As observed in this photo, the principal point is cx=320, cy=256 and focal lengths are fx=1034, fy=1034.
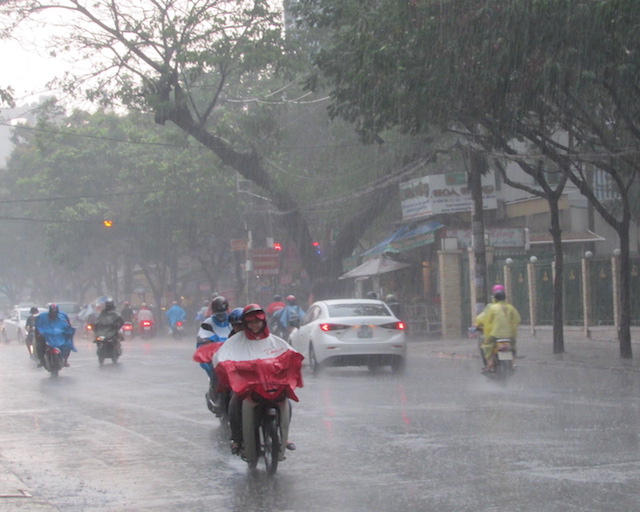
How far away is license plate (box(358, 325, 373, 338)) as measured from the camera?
1997 centimetres

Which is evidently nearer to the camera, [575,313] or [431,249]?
[575,313]

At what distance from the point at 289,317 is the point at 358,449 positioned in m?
17.3

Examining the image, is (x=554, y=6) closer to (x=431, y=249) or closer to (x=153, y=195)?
(x=431, y=249)

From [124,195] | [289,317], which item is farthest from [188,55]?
[124,195]

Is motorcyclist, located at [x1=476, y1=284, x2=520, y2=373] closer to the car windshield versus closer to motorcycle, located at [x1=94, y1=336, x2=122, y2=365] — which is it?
the car windshield

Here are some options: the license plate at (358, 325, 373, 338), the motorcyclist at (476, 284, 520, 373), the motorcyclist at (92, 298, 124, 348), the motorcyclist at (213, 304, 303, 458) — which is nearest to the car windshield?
the license plate at (358, 325, 373, 338)

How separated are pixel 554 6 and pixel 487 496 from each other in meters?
9.72

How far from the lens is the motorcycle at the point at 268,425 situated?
859 centimetres

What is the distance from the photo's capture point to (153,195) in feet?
153

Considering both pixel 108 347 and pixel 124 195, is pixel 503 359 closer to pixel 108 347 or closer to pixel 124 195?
pixel 108 347

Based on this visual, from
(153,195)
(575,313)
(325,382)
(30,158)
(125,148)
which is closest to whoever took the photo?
(325,382)

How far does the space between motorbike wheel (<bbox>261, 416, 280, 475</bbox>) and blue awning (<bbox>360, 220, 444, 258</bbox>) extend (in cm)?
2756

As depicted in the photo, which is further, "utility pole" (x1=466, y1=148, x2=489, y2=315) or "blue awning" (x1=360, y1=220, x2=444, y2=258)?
"blue awning" (x1=360, y1=220, x2=444, y2=258)

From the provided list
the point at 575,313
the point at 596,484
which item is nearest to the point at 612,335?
the point at 575,313
